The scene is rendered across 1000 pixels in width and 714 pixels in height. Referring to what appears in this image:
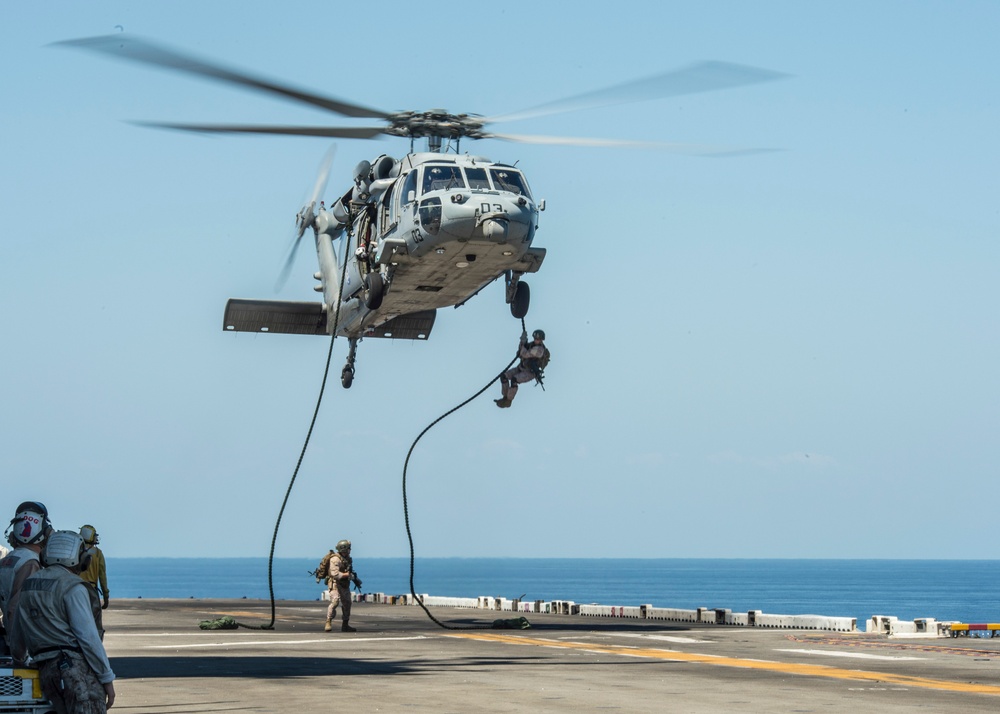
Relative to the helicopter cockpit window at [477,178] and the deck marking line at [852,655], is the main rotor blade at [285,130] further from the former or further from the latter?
the deck marking line at [852,655]

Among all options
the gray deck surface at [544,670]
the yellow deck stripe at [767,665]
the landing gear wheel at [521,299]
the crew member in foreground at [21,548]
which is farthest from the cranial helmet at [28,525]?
the landing gear wheel at [521,299]

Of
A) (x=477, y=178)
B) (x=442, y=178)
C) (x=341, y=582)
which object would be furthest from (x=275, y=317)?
(x=477, y=178)

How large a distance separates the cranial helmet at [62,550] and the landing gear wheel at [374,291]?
56.4ft

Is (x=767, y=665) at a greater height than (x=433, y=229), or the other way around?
(x=433, y=229)

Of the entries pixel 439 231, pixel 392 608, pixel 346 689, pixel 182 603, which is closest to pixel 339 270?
pixel 439 231

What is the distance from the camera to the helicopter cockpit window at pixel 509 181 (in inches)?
952

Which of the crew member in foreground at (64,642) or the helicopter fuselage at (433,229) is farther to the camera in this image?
the helicopter fuselage at (433,229)

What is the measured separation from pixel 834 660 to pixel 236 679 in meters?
9.70

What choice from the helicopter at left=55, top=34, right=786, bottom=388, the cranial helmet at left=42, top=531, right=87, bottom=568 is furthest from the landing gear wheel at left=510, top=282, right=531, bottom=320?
the cranial helmet at left=42, top=531, right=87, bottom=568

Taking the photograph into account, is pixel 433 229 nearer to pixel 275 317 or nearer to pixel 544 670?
pixel 544 670

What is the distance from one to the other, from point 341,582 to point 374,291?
20.6ft

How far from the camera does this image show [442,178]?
24.2 m

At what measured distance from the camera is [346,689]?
15.9 metres

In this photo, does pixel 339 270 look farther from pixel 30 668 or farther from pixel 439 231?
pixel 30 668
